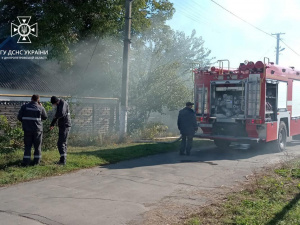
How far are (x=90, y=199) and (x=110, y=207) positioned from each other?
55 cm

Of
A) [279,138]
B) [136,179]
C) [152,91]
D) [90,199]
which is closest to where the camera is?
[90,199]

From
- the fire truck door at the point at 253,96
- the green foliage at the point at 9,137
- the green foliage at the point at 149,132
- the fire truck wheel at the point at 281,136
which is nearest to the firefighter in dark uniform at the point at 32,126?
the green foliage at the point at 9,137

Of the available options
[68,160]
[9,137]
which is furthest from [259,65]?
[9,137]

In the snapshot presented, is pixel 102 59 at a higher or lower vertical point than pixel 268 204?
higher

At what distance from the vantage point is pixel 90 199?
603cm

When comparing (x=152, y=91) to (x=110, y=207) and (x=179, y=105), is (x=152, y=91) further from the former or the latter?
(x=110, y=207)

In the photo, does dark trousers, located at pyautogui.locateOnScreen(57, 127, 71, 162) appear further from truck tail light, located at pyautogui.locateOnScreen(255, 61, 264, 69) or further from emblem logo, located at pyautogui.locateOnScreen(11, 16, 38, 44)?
emblem logo, located at pyautogui.locateOnScreen(11, 16, 38, 44)

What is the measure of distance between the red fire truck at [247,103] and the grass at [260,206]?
402 centimetres

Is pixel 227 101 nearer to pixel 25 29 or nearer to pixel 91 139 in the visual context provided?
pixel 91 139

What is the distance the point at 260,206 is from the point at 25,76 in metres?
20.0

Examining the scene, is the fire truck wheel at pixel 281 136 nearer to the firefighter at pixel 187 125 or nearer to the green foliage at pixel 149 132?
the firefighter at pixel 187 125

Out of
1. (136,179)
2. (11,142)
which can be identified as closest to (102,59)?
(11,142)

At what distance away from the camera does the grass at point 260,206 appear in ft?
16.3

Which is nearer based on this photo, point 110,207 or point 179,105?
point 110,207
